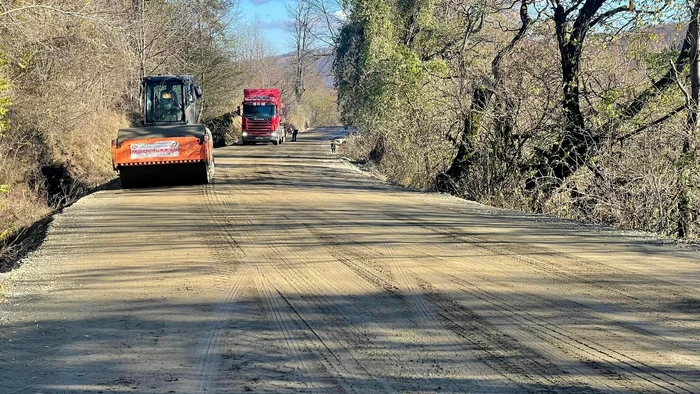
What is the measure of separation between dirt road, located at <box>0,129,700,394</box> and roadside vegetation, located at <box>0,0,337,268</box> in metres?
3.88

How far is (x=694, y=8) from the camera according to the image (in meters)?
13.9

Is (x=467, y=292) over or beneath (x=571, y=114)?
beneath

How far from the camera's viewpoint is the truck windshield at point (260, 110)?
1698 inches

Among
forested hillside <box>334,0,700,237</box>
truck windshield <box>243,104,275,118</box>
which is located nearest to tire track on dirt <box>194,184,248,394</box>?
forested hillside <box>334,0,700,237</box>

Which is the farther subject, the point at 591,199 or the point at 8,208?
the point at 8,208

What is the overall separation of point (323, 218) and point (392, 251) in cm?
324

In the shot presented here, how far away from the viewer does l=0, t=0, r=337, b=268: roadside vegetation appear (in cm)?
1762

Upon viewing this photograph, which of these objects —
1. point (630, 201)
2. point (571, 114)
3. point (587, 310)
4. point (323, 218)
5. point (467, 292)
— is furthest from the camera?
point (571, 114)

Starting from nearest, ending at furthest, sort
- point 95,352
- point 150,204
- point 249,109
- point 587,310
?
1. point 95,352
2. point 587,310
3. point 150,204
4. point 249,109

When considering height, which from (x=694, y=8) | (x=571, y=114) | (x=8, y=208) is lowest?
(x=8, y=208)

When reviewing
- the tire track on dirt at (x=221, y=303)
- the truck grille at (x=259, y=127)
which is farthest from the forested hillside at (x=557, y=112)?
the truck grille at (x=259, y=127)

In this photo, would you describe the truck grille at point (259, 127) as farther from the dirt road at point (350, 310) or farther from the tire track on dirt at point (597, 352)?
the tire track on dirt at point (597, 352)

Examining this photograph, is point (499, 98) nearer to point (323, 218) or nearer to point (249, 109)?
point (323, 218)

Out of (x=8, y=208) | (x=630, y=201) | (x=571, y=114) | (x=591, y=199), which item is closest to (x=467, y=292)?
(x=630, y=201)
